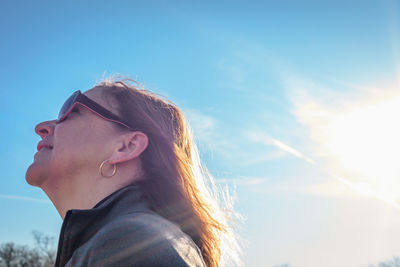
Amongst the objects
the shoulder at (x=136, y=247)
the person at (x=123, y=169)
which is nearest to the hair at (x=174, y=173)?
the person at (x=123, y=169)

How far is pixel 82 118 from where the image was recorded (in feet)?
10.9

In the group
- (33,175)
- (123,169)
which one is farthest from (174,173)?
(33,175)

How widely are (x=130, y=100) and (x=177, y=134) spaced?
0.53 m

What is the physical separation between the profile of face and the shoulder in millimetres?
1269

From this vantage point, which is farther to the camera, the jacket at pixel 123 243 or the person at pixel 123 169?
the person at pixel 123 169

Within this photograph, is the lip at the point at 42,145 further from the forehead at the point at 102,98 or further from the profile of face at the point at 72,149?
the forehead at the point at 102,98

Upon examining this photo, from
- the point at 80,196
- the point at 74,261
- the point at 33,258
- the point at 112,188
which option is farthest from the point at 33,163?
the point at 33,258

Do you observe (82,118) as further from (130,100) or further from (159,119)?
(159,119)

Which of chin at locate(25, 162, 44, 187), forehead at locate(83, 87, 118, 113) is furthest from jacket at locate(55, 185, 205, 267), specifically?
forehead at locate(83, 87, 118, 113)

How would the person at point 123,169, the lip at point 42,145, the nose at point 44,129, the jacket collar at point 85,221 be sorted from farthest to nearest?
the nose at point 44,129 → the lip at point 42,145 → the person at point 123,169 → the jacket collar at point 85,221

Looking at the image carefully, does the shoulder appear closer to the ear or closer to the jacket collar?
the jacket collar

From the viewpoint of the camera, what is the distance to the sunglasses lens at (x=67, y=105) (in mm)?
3380

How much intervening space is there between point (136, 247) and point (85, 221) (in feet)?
1.85

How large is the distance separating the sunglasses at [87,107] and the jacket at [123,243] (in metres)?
1.21
